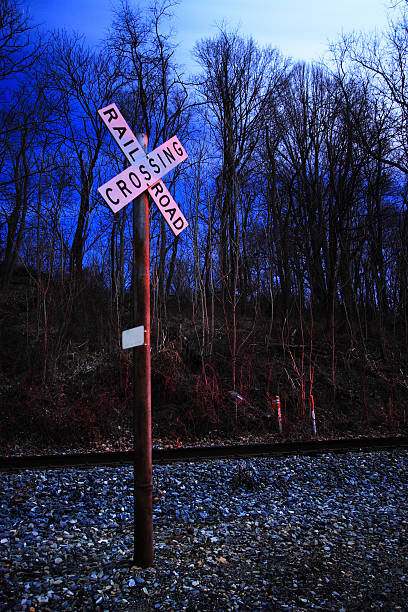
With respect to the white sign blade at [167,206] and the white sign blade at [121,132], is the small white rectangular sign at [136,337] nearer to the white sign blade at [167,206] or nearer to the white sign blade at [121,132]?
the white sign blade at [167,206]

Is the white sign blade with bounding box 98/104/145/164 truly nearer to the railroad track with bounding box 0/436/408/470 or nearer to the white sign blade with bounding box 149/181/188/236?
the white sign blade with bounding box 149/181/188/236

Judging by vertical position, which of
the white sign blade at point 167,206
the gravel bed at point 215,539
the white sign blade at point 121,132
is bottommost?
the gravel bed at point 215,539

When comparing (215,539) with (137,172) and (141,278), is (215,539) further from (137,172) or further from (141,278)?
(137,172)

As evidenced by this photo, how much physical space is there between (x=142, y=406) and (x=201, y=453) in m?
4.34

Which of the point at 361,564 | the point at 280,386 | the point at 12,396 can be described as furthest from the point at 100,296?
the point at 361,564

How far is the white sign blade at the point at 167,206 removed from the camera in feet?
14.1

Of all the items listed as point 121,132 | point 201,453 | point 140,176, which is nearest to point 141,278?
point 140,176

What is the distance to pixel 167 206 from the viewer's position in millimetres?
4332

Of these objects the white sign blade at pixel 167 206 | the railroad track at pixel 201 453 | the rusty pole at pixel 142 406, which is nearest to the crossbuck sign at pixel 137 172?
the white sign blade at pixel 167 206

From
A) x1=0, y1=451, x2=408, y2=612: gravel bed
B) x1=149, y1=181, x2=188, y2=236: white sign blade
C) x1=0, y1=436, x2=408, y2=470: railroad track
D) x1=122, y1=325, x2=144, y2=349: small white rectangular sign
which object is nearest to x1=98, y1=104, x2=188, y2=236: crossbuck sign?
x1=149, y1=181, x2=188, y2=236: white sign blade

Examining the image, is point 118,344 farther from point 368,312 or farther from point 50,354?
point 368,312

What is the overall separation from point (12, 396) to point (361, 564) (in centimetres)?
1038

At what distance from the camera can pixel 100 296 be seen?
677 inches

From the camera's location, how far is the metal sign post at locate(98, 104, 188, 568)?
4070 mm
